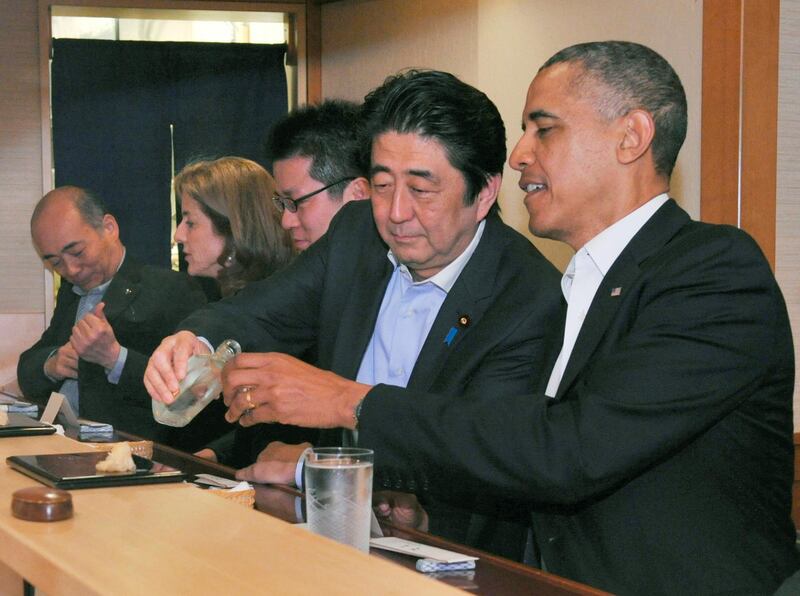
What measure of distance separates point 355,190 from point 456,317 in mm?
1032

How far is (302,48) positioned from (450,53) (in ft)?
4.00

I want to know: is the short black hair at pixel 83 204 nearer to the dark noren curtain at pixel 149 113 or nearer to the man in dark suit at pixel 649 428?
the dark noren curtain at pixel 149 113

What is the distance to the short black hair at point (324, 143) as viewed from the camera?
124 inches

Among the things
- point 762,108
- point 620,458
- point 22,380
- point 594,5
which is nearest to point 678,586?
point 620,458

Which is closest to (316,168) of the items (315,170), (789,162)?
(315,170)

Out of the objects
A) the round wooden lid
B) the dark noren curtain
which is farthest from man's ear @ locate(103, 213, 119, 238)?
the round wooden lid

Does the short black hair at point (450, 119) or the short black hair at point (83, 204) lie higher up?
the short black hair at point (450, 119)

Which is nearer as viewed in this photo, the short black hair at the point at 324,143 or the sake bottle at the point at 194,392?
the sake bottle at the point at 194,392

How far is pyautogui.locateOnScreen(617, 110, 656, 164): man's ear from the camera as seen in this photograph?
1.97 m

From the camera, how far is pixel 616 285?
1830 millimetres

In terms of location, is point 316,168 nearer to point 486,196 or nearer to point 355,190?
point 355,190

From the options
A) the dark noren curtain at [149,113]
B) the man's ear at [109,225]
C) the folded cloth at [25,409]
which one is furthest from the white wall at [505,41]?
the folded cloth at [25,409]

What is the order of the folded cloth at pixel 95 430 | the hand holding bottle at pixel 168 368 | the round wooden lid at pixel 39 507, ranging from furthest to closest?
the folded cloth at pixel 95 430 < the hand holding bottle at pixel 168 368 < the round wooden lid at pixel 39 507

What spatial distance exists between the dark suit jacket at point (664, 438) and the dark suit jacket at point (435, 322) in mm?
216
